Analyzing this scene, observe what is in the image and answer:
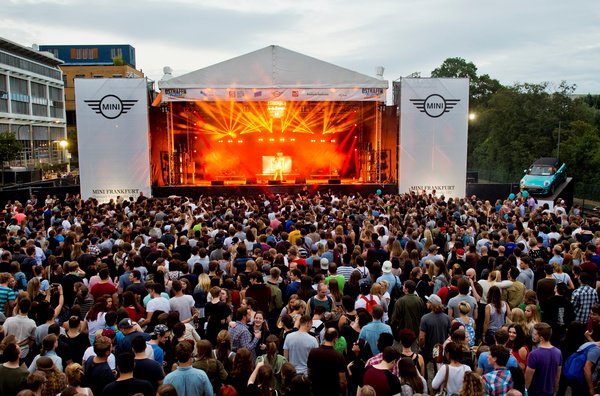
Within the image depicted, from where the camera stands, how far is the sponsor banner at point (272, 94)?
1923 centimetres

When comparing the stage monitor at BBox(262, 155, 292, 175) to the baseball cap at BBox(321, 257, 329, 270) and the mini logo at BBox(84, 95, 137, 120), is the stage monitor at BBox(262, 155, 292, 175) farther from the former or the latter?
the baseball cap at BBox(321, 257, 329, 270)

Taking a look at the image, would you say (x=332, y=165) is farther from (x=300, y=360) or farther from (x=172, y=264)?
(x=300, y=360)

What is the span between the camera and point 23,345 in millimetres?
5582

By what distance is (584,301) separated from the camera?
6.55 meters

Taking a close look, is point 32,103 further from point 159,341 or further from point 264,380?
point 264,380

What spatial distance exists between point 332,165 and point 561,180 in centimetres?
1030

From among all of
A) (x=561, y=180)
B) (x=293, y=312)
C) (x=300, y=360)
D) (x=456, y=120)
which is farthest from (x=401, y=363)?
(x=561, y=180)

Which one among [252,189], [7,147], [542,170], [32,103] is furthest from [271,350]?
[32,103]

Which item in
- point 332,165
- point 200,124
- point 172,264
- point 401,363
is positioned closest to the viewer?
point 401,363

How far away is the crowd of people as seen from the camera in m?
4.44

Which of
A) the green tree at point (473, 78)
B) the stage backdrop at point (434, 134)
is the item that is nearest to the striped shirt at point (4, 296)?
the stage backdrop at point (434, 134)

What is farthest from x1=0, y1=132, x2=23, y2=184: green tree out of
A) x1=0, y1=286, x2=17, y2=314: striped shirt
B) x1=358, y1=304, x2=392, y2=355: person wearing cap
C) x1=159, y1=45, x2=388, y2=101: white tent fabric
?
x1=358, y1=304, x2=392, y2=355: person wearing cap

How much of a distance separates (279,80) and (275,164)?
6738 mm

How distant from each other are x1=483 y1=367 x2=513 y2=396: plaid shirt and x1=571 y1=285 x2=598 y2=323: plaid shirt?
274 cm
